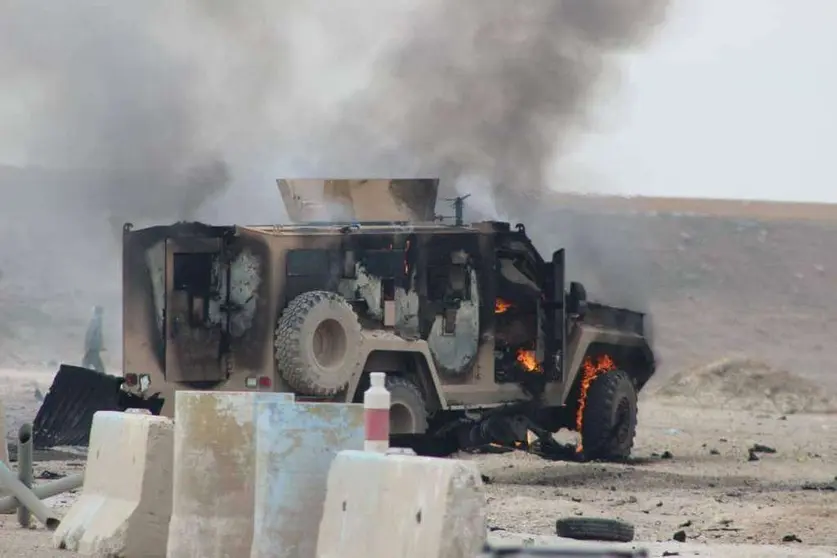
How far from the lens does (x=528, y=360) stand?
68.8 feet

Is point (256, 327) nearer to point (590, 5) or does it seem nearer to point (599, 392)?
point (599, 392)

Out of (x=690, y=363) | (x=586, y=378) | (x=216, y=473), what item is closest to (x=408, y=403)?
(x=586, y=378)

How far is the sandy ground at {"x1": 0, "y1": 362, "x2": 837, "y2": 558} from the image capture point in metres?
14.1

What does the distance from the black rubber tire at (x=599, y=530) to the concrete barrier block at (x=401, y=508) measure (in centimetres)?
306

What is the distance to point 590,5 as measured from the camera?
29.1m

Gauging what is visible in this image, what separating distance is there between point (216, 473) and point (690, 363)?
32103 millimetres

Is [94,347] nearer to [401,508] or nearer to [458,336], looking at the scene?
[458,336]

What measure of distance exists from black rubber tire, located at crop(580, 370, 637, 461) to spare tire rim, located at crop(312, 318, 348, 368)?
3.64 m

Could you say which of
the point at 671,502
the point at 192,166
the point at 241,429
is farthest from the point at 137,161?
the point at 241,429

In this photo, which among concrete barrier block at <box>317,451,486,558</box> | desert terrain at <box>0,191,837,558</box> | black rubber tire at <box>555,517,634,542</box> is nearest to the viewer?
concrete barrier block at <box>317,451,486,558</box>

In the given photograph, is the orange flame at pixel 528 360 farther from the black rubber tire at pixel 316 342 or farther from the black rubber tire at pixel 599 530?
the black rubber tire at pixel 599 530

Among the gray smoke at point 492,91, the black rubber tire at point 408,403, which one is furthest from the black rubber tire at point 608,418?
the gray smoke at point 492,91

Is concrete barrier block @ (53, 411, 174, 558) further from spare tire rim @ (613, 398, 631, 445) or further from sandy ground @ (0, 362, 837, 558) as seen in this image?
spare tire rim @ (613, 398, 631, 445)

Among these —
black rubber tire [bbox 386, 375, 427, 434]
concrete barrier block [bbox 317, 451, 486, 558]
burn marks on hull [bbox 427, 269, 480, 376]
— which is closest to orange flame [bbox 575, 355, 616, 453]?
burn marks on hull [bbox 427, 269, 480, 376]
